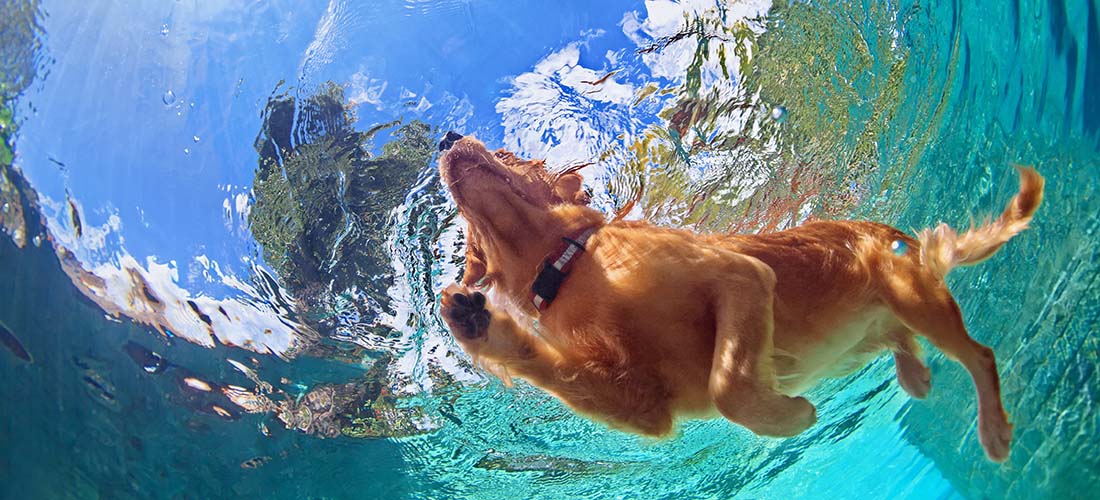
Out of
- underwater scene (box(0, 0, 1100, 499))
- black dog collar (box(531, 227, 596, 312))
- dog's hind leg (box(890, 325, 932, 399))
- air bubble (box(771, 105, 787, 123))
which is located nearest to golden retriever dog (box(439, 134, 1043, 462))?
black dog collar (box(531, 227, 596, 312))

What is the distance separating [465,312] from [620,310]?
74cm

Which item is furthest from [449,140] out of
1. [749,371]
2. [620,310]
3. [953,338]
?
[953,338]

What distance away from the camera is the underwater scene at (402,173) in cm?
398

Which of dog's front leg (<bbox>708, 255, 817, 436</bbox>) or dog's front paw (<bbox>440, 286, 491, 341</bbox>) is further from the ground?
dog's front paw (<bbox>440, 286, 491, 341</bbox>)

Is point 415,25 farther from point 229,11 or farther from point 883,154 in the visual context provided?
point 883,154

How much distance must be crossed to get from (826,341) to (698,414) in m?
0.94

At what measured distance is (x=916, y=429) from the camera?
14.3 meters

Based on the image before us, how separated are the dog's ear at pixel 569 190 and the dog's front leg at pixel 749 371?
37.0 inches

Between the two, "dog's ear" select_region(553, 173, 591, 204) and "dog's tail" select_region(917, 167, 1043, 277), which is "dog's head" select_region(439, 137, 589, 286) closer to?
"dog's ear" select_region(553, 173, 591, 204)

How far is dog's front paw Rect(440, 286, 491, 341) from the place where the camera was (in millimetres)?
2912

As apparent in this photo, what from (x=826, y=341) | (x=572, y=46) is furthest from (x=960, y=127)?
(x=572, y=46)

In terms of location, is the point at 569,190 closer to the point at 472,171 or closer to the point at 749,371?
the point at 472,171

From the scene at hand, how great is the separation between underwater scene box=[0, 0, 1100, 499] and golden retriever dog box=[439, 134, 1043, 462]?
0.21 meters

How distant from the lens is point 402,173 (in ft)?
14.8
